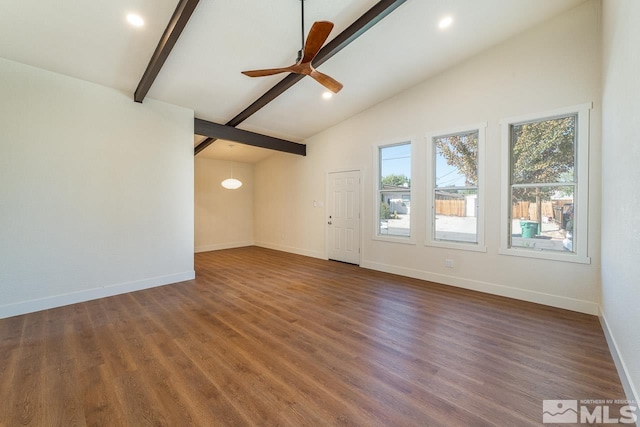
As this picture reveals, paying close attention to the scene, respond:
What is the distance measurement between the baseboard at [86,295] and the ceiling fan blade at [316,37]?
404 cm

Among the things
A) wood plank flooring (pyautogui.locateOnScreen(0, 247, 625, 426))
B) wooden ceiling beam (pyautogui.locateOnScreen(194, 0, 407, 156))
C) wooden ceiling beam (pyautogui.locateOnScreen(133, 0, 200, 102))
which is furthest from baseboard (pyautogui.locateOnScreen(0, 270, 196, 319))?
wooden ceiling beam (pyautogui.locateOnScreen(194, 0, 407, 156))

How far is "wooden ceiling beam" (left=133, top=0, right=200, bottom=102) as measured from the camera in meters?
2.55

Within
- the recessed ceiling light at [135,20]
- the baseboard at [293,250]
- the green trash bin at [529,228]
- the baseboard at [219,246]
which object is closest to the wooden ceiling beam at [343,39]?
the recessed ceiling light at [135,20]

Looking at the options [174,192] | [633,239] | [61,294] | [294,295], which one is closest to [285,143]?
[174,192]

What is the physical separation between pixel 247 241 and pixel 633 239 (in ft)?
27.0

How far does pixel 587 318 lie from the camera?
309cm

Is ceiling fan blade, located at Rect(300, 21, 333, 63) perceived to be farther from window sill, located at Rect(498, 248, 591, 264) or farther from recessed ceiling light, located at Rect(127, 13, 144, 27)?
window sill, located at Rect(498, 248, 591, 264)

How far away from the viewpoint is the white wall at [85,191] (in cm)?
322

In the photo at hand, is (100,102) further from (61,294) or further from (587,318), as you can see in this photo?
(587,318)

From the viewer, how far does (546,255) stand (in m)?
3.50

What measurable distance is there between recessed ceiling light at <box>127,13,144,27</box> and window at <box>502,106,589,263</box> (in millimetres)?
4740

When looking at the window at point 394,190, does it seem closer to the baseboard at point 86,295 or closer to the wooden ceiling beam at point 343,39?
the wooden ceiling beam at point 343,39

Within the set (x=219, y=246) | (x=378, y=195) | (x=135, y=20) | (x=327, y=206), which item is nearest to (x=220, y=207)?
(x=219, y=246)

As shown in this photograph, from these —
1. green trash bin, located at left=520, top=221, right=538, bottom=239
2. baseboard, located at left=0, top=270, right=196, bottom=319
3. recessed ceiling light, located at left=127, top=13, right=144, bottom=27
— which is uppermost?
→ recessed ceiling light, located at left=127, top=13, right=144, bottom=27
